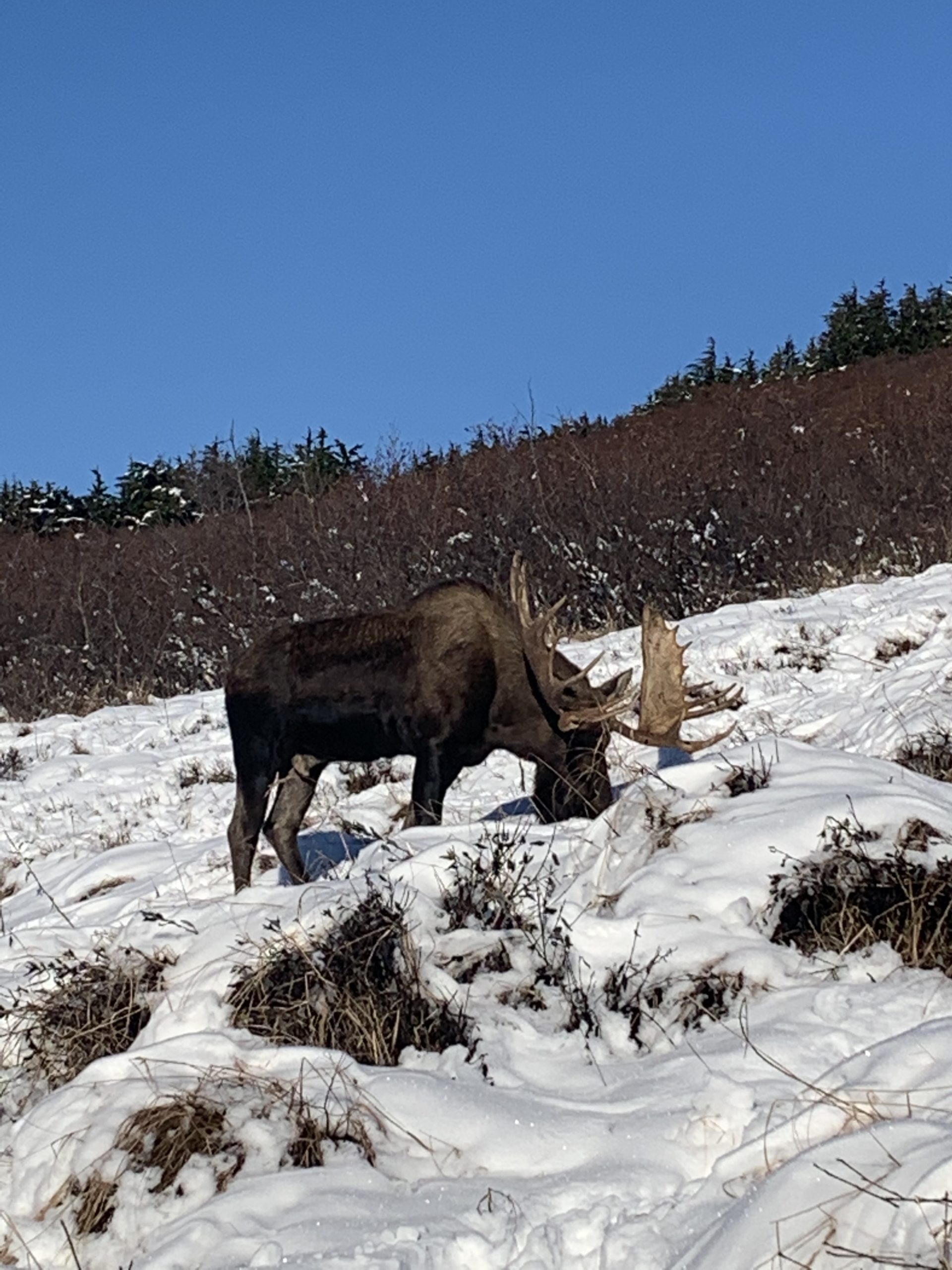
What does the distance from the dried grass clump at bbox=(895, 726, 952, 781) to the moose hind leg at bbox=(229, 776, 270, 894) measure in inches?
137

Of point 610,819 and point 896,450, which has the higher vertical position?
point 896,450

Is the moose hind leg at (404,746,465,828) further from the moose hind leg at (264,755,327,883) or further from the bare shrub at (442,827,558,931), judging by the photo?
the bare shrub at (442,827,558,931)

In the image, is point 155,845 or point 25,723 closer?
point 155,845

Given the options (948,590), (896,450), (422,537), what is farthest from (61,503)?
(948,590)

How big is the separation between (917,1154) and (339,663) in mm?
5500

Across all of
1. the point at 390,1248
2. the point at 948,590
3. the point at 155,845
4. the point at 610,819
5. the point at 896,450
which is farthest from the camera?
the point at 896,450

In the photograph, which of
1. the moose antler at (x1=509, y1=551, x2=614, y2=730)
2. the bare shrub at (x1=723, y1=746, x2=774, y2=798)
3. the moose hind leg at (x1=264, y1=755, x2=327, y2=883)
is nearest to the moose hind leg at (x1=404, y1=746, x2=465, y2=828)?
the moose antler at (x1=509, y1=551, x2=614, y2=730)

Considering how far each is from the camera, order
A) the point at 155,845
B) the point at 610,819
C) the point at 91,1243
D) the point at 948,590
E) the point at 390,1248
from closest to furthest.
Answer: the point at 390,1248, the point at 91,1243, the point at 610,819, the point at 155,845, the point at 948,590

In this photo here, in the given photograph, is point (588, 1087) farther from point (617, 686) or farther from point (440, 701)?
point (617, 686)

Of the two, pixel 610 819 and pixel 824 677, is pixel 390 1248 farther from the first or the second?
pixel 824 677

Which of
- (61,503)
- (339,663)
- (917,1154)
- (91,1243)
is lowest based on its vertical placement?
(91,1243)

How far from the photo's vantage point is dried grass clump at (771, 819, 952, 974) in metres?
4.08

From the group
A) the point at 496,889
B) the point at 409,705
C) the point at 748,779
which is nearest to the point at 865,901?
the point at 748,779

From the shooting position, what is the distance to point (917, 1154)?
2.86 m
